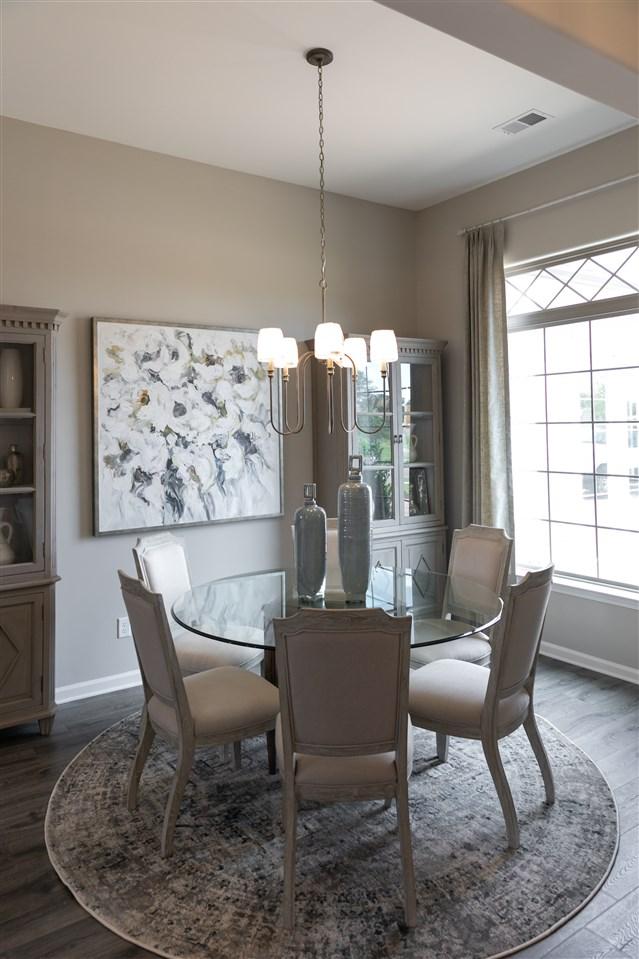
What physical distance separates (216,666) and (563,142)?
3.56m

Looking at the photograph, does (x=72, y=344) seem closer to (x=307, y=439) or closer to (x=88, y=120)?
(x=88, y=120)

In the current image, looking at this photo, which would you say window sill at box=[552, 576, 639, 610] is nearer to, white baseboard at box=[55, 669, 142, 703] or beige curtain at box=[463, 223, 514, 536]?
beige curtain at box=[463, 223, 514, 536]

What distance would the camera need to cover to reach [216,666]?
2.96 m

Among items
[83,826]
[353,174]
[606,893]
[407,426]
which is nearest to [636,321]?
[407,426]

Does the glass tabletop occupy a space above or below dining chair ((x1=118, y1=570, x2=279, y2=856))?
above

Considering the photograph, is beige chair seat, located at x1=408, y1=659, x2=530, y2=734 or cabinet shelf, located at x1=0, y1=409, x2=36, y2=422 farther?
cabinet shelf, located at x1=0, y1=409, x2=36, y2=422

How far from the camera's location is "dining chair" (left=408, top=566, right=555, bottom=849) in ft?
7.51

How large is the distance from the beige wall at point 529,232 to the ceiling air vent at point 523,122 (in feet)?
1.53

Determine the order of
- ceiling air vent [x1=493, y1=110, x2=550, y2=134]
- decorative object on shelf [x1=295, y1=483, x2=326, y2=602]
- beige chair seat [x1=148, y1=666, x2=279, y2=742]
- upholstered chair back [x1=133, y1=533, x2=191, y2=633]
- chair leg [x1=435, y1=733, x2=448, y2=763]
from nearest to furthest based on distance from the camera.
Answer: beige chair seat [x1=148, y1=666, x2=279, y2=742]
decorative object on shelf [x1=295, y1=483, x2=326, y2=602]
chair leg [x1=435, y1=733, x2=448, y2=763]
upholstered chair back [x1=133, y1=533, x2=191, y2=633]
ceiling air vent [x1=493, y1=110, x2=550, y2=134]

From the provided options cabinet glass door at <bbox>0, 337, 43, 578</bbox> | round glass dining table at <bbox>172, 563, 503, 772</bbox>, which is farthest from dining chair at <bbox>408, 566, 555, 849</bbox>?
cabinet glass door at <bbox>0, 337, 43, 578</bbox>

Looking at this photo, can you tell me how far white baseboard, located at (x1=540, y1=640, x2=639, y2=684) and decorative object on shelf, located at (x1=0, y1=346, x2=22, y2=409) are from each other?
11.5ft

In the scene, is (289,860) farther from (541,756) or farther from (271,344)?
(271,344)

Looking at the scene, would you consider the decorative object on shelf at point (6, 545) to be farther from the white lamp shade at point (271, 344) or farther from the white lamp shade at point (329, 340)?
the white lamp shade at point (329, 340)

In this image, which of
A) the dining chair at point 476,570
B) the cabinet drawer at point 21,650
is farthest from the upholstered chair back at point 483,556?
the cabinet drawer at point 21,650
